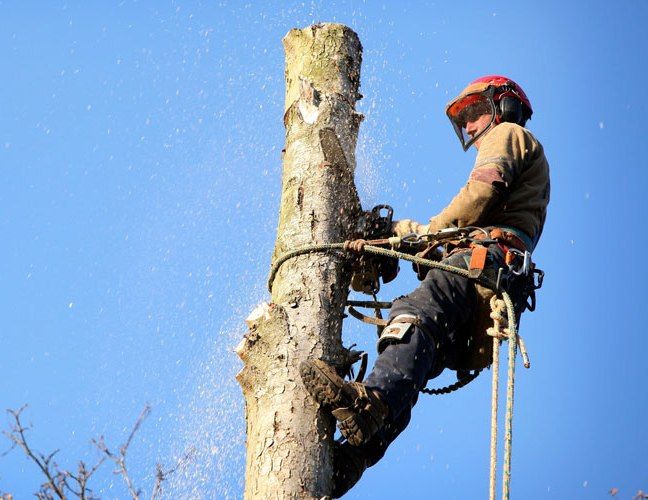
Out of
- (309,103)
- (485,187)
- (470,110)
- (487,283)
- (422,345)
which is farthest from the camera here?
(470,110)

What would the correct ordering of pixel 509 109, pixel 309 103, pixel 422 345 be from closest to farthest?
pixel 422 345
pixel 309 103
pixel 509 109

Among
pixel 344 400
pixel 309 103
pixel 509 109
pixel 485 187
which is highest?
pixel 509 109

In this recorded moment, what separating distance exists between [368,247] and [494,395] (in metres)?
0.82

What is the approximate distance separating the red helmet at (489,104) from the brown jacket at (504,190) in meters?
0.29

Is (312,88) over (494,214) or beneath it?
over

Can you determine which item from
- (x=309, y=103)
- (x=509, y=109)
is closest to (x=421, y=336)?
(x=309, y=103)

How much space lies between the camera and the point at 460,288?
389 centimetres

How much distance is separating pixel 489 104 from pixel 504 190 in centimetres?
85

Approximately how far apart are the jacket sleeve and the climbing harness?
81 millimetres

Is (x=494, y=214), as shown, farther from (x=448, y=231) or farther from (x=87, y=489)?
(x=87, y=489)

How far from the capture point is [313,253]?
3791 millimetres

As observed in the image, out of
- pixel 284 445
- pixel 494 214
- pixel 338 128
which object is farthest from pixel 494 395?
pixel 338 128

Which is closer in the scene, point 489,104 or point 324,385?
point 324,385

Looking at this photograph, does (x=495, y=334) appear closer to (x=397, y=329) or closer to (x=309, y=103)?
(x=397, y=329)
